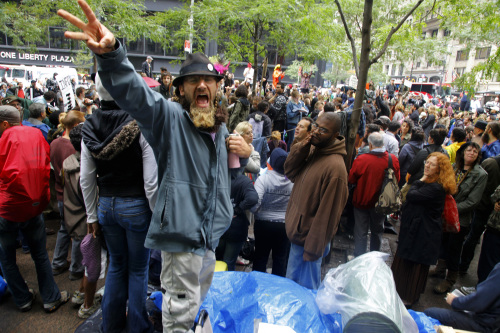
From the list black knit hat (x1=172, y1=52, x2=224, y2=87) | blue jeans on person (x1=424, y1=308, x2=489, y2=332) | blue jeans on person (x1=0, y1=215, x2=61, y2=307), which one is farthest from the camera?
blue jeans on person (x1=0, y1=215, x2=61, y2=307)

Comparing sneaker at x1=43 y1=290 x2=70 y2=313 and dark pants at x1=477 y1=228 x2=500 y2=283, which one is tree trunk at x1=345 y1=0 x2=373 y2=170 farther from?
sneaker at x1=43 y1=290 x2=70 y2=313

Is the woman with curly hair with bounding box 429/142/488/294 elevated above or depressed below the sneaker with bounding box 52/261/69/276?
above

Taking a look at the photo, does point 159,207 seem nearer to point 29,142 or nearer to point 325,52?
point 29,142

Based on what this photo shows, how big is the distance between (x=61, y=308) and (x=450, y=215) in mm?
4480

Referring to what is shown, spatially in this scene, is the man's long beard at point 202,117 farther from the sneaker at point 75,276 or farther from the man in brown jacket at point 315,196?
the sneaker at point 75,276

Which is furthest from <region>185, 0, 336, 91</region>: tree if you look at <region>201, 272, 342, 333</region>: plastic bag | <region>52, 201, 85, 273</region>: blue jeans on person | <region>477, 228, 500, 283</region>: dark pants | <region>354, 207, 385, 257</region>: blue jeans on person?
<region>201, 272, 342, 333</region>: plastic bag

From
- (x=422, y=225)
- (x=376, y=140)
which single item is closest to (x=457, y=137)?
(x=376, y=140)

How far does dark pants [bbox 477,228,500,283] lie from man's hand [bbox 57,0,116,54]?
4622mm

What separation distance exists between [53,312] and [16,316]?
33 centimetres

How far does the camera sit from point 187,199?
1.91 meters

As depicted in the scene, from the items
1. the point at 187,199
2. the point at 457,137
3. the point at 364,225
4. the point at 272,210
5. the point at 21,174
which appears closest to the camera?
the point at 187,199

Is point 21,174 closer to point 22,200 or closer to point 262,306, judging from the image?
point 22,200

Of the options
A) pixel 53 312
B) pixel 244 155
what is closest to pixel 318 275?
pixel 244 155

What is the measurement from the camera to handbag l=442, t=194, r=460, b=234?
402 cm
